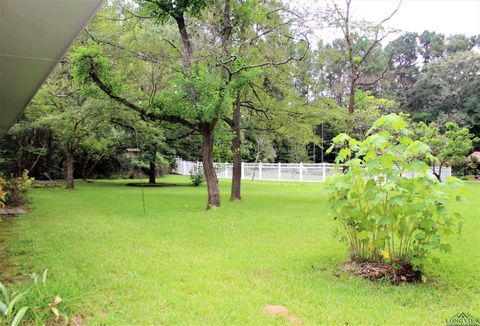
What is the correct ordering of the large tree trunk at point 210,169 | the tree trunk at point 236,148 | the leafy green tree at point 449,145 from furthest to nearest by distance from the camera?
the leafy green tree at point 449,145
the tree trunk at point 236,148
the large tree trunk at point 210,169

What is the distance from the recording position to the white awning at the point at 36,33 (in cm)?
260

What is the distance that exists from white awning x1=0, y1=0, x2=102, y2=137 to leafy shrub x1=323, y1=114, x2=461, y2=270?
2.65 metres

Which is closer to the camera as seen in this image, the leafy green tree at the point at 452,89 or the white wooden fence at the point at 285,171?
the white wooden fence at the point at 285,171

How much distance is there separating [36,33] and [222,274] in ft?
9.49

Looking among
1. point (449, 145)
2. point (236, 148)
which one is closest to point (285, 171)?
point (449, 145)

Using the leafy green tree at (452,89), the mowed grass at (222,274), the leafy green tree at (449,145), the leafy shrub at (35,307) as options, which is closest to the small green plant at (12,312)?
the leafy shrub at (35,307)

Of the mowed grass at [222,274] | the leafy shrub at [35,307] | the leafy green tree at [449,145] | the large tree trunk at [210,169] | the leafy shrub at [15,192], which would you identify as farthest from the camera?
the leafy green tree at [449,145]

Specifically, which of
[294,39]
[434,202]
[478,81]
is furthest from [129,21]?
[478,81]

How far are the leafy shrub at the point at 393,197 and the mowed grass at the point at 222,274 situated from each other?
43cm

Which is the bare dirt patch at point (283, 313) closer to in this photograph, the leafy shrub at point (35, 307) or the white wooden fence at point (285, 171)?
the leafy shrub at point (35, 307)

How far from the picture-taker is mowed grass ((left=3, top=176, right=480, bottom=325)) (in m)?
3.17

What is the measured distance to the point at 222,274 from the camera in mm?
4250

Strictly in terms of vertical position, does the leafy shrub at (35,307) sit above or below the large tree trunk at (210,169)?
below

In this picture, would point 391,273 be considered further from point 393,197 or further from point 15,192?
point 15,192
